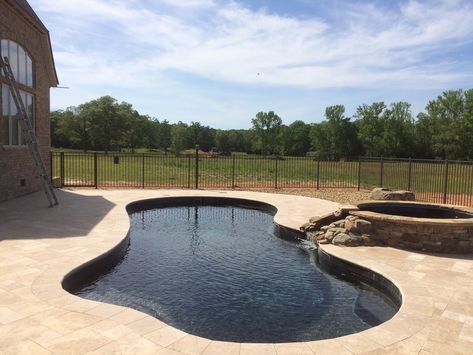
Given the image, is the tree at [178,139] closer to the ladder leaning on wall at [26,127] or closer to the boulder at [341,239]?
the ladder leaning on wall at [26,127]

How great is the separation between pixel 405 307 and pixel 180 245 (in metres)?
4.79

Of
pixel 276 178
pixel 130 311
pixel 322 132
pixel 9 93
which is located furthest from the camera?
pixel 322 132

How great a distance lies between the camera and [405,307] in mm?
4633

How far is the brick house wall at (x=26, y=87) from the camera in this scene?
36.6 feet

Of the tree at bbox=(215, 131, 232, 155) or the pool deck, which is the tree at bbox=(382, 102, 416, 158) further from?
the pool deck

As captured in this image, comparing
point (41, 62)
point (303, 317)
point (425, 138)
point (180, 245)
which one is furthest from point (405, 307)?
point (425, 138)

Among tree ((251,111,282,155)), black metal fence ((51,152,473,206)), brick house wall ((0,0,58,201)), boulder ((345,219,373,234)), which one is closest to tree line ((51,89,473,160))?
tree ((251,111,282,155))

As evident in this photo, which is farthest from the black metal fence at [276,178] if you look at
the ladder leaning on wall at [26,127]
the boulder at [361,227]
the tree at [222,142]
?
the tree at [222,142]

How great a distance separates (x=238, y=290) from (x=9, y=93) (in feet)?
31.2

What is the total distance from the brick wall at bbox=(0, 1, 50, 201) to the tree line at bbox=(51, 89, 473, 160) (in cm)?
3752

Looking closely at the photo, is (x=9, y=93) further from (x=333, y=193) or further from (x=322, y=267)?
(x=333, y=193)

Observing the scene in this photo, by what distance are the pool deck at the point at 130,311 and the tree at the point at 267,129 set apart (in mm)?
70673

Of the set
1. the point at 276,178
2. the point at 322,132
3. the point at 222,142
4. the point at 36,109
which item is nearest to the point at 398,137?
the point at 322,132

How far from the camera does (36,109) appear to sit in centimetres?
1368
